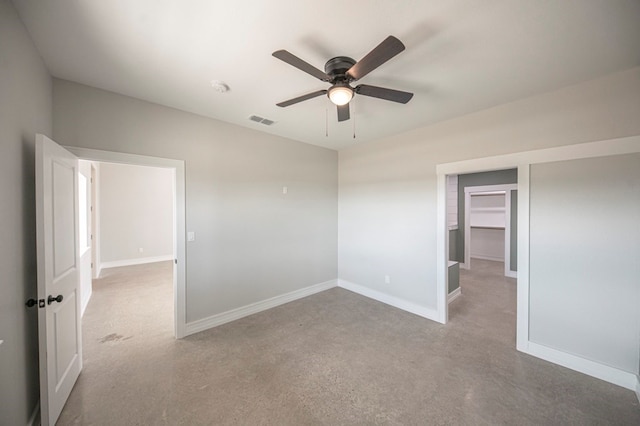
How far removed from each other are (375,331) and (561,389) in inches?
66.7

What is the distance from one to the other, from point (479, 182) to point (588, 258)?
4.11 m

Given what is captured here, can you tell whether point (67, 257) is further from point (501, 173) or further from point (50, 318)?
point (501, 173)

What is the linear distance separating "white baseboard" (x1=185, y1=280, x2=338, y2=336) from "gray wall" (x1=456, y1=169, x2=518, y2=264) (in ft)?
12.8

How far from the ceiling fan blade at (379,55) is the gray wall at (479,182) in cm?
555

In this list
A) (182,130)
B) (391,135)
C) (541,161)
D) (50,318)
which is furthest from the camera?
(391,135)

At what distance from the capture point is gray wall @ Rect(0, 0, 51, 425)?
1325mm

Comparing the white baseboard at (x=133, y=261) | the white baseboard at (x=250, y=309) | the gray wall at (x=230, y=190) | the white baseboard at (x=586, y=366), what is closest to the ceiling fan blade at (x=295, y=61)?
the gray wall at (x=230, y=190)

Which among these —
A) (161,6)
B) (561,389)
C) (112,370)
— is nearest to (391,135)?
(161,6)

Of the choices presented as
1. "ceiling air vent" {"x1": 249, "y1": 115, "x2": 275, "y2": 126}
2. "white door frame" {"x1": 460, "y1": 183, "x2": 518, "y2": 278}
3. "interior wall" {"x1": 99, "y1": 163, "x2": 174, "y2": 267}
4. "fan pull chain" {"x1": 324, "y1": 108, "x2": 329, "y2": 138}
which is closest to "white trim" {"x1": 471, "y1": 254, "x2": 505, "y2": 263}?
"white door frame" {"x1": 460, "y1": 183, "x2": 518, "y2": 278}

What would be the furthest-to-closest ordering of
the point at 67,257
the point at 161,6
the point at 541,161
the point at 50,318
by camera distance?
1. the point at 541,161
2. the point at 67,257
3. the point at 50,318
4. the point at 161,6

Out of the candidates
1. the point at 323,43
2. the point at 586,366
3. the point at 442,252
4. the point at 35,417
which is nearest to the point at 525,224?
the point at 442,252

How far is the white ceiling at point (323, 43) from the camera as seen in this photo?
1.39 metres

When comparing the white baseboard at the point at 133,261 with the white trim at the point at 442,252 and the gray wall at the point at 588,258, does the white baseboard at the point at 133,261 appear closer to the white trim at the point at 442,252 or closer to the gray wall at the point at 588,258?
the white trim at the point at 442,252

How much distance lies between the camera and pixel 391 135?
3.71 m
